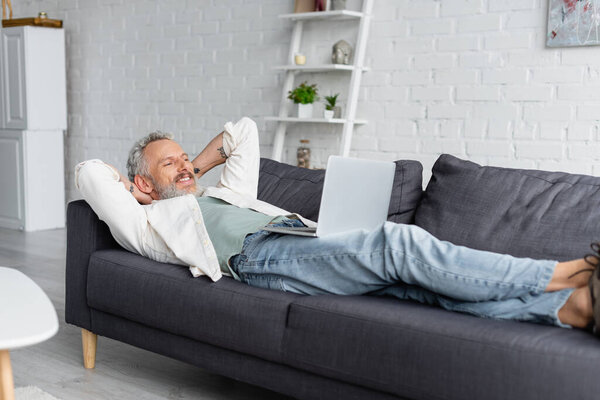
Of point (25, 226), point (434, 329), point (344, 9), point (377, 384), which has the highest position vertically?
point (344, 9)

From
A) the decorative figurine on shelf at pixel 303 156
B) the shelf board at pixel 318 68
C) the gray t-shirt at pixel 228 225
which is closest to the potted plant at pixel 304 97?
the shelf board at pixel 318 68

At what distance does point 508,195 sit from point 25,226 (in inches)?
184

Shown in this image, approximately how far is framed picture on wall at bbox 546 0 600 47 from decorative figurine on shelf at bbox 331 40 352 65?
1.17 m

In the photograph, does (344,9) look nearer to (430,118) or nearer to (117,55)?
(430,118)

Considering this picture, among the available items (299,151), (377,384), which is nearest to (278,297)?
(377,384)

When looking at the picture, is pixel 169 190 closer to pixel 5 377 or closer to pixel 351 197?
pixel 351 197

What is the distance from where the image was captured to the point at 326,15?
416 centimetres

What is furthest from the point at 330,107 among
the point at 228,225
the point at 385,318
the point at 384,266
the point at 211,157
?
the point at 385,318

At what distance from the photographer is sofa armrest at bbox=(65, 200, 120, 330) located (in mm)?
2682

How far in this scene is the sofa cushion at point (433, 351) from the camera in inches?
63.9

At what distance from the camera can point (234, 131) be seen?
9.85 ft

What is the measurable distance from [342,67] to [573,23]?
1274 millimetres

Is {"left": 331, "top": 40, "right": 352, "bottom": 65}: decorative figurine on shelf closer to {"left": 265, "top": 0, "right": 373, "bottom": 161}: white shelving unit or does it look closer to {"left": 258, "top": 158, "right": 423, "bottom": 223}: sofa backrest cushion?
{"left": 265, "top": 0, "right": 373, "bottom": 161}: white shelving unit

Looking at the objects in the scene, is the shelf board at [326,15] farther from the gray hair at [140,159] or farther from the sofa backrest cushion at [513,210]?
the sofa backrest cushion at [513,210]
